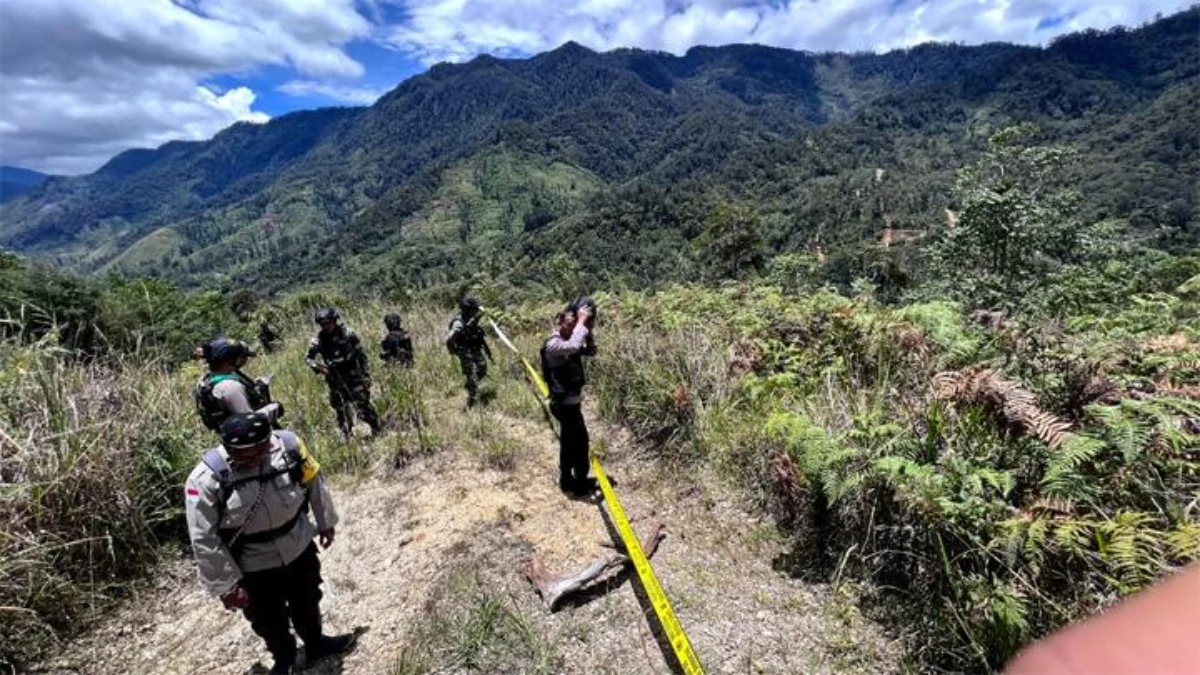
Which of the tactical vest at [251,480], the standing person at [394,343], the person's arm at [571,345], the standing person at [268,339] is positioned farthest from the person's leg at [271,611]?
the standing person at [268,339]

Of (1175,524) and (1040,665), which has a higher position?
(1040,665)

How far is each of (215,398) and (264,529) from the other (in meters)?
2.20

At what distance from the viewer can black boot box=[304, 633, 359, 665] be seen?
3.84 meters

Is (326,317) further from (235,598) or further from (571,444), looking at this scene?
(235,598)

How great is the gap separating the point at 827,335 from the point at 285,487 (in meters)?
4.42

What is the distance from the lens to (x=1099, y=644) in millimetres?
707

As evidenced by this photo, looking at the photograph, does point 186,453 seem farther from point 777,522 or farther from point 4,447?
point 777,522

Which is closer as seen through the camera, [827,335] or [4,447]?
[4,447]

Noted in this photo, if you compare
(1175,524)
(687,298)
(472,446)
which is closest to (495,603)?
(472,446)

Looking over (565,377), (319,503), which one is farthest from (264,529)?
(565,377)

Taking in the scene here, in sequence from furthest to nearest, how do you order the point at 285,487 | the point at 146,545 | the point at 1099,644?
the point at 146,545
the point at 285,487
the point at 1099,644

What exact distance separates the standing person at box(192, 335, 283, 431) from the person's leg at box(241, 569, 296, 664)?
1503mm

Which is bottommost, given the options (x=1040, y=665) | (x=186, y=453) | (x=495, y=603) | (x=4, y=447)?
(x=495, y=603)

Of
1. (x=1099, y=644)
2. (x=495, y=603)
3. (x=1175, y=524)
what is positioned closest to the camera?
(x=1099, y=644)
